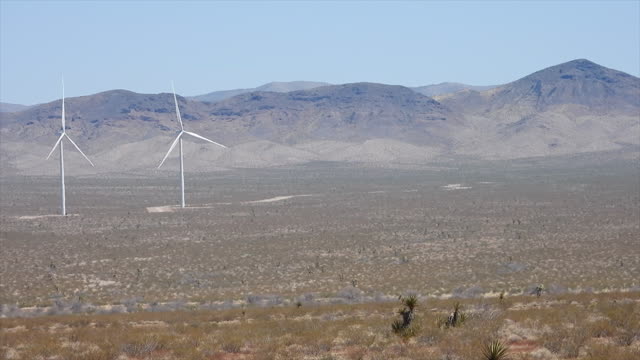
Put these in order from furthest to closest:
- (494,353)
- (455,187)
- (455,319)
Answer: (455,187), (455,319), (494,353)

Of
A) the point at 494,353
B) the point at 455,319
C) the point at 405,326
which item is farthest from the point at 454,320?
the point at 494,353

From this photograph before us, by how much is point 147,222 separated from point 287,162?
10314cm

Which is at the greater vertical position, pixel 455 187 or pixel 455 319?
pixel 455 319

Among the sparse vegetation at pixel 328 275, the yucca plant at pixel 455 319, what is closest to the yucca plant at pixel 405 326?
the sparse vegetation at pixel 328 275

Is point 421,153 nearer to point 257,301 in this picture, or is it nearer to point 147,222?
point 147,222

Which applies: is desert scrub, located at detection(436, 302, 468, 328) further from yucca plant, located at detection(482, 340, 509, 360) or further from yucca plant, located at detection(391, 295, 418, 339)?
yucca plant, located at detection(482, 340, 509, 360)

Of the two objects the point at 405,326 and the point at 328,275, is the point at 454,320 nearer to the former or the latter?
the point at 405,326

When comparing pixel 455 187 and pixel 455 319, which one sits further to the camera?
pixel 455 187

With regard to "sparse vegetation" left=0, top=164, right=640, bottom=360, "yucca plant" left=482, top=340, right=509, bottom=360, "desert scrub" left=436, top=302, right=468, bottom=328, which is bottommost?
"sparse vegetation" left=0, top=164, right=640, bottom=360

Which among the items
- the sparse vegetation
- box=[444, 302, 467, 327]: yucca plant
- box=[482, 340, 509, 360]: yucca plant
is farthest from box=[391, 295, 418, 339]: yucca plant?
box=[482, 340, 509, 360]: yucca plant

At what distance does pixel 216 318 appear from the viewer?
23125 mm

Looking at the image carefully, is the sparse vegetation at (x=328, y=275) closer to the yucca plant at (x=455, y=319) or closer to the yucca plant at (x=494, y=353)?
the yucca plant at (x=455, y=319)

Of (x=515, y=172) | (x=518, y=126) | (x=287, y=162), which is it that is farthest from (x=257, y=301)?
(x=518, y=126)

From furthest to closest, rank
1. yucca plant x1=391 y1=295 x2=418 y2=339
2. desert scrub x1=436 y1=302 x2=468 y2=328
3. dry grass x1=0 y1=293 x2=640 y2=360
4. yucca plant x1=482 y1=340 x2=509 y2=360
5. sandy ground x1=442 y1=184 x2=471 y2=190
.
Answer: sandy ground x1=442 y1=184 x2=471 y2=190 < desert scrub x1=436 y1=302 x2=468 y2=328 < yucca plant x1=391 y1=295 x2=418 y2=339 < dry grass x1=0 y1=293 x2=640 y2=360 < yucca plant x1=482 y1=340 x2=509 y2=360
